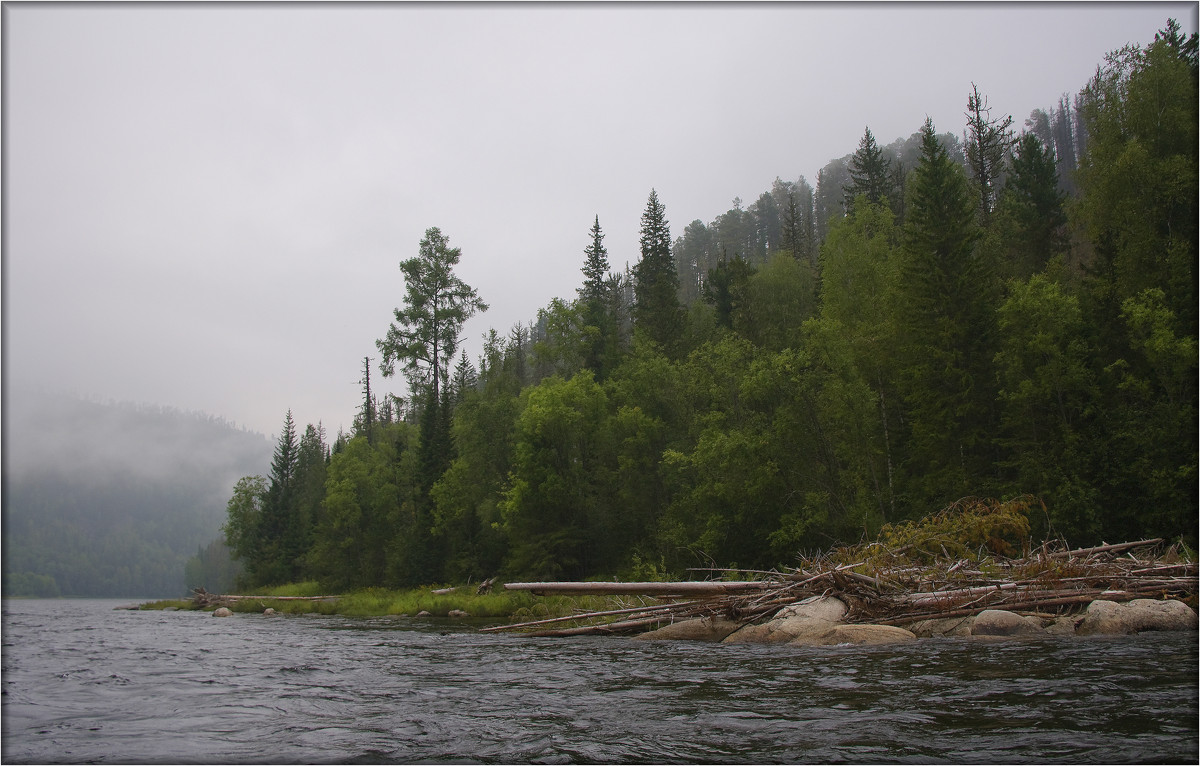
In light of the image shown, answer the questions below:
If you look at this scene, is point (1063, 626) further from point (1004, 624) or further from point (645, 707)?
point (645, 707)

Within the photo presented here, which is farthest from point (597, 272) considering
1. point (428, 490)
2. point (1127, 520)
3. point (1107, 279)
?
point (1127, 520)

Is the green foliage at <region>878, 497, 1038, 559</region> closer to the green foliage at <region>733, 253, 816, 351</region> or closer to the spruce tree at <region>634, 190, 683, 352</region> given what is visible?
the green foliage at <region>733, 253, 816, 351</region>

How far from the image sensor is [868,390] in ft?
98.5

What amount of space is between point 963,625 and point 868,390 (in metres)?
17.8

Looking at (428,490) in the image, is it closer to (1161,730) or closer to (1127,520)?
(1127,520)

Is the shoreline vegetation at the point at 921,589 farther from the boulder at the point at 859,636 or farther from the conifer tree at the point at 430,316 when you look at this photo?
the conifer tree at the point at 430,316

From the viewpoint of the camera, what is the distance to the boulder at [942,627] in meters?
13.2

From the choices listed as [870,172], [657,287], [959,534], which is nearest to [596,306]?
[657,287]

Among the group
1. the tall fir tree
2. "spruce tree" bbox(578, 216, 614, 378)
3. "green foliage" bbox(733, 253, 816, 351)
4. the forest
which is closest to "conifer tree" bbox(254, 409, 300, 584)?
the tall fir tree

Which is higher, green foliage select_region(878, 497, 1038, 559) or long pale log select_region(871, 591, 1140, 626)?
green foliage select_region(878, 497, 1038, 559)

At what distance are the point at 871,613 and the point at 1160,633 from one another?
478 centimetres

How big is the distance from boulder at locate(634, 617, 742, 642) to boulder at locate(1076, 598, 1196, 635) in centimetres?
660

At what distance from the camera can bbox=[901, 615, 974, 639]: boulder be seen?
13164 mm

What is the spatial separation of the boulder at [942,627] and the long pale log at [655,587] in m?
2.94
